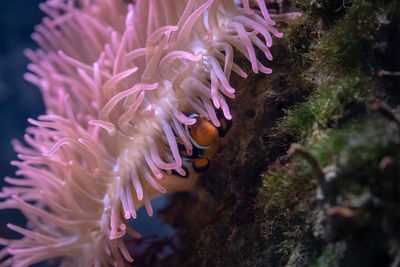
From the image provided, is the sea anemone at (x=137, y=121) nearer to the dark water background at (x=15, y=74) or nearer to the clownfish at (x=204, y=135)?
the clownfish at (x=204, y=135)

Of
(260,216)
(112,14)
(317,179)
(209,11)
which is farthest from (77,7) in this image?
(317,179)

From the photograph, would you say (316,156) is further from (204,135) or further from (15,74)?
(15,74)

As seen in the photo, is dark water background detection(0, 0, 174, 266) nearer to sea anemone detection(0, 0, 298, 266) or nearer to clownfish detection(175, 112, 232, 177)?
sea anemone detection(0, 0, 298, 266)

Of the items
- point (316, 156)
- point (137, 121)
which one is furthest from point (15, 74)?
point (316, 156)

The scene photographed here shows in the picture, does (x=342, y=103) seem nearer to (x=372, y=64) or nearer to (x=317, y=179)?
(x=372, y=64)

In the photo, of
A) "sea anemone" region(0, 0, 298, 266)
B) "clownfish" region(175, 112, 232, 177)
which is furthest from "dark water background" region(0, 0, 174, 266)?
"clownfish" region(175, 112, 232, 177)

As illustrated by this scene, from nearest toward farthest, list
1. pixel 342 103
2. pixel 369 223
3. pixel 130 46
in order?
pixel 369 223 < pixel 342 103 < pixel 130 46
